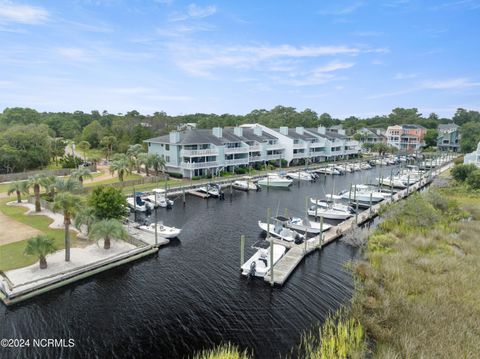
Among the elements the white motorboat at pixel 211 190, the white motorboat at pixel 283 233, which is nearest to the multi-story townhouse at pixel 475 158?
the white motorboat at pixel 211 190

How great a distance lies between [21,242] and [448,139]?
137603mm

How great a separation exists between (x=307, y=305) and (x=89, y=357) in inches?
541

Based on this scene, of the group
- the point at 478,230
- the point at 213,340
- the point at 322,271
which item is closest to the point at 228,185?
the point at 322,271

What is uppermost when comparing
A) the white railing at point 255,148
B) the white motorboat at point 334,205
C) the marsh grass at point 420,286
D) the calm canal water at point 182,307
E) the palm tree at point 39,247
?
the white railing at point 255,148

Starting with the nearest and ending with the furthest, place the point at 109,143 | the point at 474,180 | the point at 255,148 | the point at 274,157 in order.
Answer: the point at 474,180 → the point at 255,148 → the point at 274,157 → the point at 109,143

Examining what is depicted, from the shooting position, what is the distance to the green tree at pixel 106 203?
30219 mm

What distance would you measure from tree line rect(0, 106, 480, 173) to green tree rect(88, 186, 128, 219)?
4083 centimetres

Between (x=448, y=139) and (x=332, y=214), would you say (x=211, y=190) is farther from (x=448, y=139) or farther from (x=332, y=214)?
(x=448, y=139)

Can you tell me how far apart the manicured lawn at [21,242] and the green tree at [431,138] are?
420 ft

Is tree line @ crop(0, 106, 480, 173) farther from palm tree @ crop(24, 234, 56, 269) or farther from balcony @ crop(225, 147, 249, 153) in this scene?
palm tree @ crop(24, 234, 56, 269)

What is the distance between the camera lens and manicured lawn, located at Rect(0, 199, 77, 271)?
2467cm

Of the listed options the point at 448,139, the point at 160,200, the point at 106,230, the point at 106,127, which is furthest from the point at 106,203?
the point at 448,139

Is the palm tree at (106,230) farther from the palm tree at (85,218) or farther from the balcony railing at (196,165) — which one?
the balcony railing at (196,165)

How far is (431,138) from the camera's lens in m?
122
